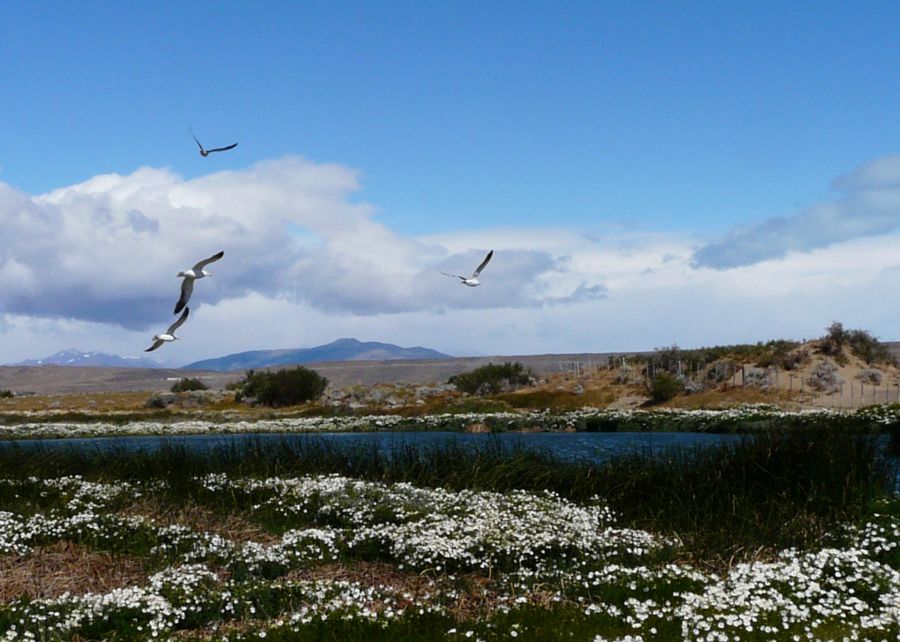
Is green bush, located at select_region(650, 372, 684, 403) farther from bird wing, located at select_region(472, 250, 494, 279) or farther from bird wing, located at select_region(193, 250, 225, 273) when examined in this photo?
bird wing, located at select_region(193, 250, 225, 273)

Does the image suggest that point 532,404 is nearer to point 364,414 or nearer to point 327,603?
point 364,414

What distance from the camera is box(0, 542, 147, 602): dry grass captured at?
41.6ft

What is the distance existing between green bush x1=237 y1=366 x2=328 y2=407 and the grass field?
55.7 metres

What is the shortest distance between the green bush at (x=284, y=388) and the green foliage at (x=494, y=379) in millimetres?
12189

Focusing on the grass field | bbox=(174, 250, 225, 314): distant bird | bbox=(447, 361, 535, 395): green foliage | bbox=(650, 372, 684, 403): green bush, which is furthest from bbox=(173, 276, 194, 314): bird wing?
bbox=(447, 361, 535, 395): green foliage

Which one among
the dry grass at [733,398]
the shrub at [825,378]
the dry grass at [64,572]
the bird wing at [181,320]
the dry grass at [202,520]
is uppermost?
the bird wing at [181,320]

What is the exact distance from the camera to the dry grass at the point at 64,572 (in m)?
12.7

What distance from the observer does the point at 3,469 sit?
22531 millimetres

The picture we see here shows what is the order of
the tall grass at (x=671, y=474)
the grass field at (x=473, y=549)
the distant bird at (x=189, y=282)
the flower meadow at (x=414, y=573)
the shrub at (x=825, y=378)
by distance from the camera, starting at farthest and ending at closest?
1. the shrub at (x=825, y=378)
2. the distant bird at (x=189, y=282)
3. the tall grass at (x=671, y=474)
4. the grass field at (x=473, y=549)
5. the flower meadow at (x=414, y=573)

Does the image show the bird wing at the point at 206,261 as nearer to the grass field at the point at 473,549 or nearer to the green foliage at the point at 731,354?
the grass field at the point at 473,549

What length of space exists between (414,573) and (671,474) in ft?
22.9

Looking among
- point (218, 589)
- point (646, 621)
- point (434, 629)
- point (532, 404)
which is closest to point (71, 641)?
point (218, 589)

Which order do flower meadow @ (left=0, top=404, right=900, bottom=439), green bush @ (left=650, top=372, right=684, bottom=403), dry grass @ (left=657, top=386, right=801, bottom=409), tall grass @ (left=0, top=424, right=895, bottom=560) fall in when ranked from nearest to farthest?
tall grass @ (left=0, top=424, right=895, bottom=560)
flower meadow @ (left=0, top=404, right=900, bottom=439)
dry grass @ (left=657, top=386, right=801, bottom=409)
green bush @ (left=650, top=372, right=684, bottom=403)

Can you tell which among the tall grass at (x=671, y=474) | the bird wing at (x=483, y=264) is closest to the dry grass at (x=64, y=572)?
the tall grass at (x=671, y=474)
